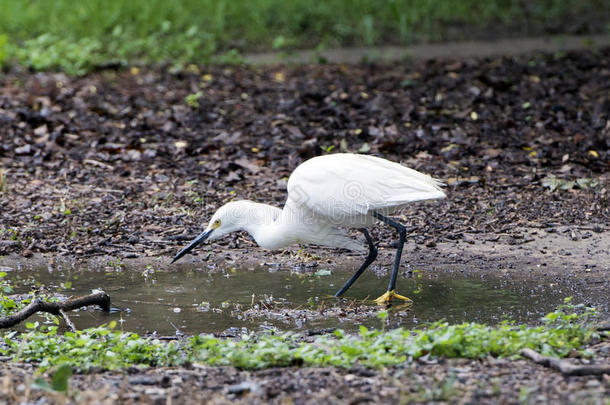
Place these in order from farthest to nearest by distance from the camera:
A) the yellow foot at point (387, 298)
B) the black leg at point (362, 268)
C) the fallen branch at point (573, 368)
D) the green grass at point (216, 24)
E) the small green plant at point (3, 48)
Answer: the green grass at point (216, 24), the small green plant at point (3, 48), the black leg at point (362, 268), the yellow foot at point (387, 298), the fallen branch at point (573, 368)

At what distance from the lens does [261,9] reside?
14.8m

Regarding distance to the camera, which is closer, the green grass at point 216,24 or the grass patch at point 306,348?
the grass patch at point 306,348

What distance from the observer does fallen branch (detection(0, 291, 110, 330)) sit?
4430 mm

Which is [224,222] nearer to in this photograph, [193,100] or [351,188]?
[351,188]

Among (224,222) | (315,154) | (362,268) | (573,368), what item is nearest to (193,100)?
(315,154)

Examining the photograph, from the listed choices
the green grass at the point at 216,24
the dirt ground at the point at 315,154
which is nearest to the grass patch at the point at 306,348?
the dirt ground at the point at 315,154

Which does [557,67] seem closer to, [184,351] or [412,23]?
[412,23]

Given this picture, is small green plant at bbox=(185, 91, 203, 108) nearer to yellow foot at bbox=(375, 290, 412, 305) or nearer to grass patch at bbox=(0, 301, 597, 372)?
yellow foot at bbox=(375, 290, 412, 305)

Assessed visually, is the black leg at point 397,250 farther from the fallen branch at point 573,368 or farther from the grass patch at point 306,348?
the fallen branch at point 573,368

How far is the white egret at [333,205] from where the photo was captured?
5.37 meters

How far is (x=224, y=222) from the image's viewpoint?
557 centimetres

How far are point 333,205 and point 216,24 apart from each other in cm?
951

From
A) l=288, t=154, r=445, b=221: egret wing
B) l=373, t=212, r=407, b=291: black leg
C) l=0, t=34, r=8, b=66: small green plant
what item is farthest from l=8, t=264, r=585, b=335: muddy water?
l=0, t=34, r=8, b=66: small green plant

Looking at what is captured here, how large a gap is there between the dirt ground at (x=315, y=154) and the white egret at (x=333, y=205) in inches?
25.7
